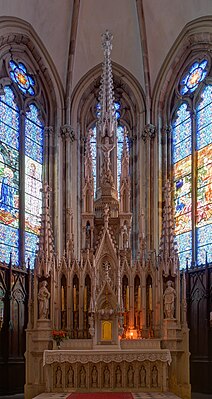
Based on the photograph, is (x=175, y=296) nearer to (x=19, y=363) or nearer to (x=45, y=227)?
(x=45, y=227)

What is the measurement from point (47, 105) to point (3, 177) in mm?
3898

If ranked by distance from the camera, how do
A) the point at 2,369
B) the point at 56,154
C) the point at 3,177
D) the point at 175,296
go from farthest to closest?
1. the point at 56,154
2. the point at 3,177
3. the point at 2,369
4. the point at 175,296

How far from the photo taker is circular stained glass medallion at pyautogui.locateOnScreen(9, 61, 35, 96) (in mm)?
22844

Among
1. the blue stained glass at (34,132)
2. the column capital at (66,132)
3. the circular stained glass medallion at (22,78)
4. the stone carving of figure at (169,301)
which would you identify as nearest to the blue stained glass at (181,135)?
the column capital at (66,132)

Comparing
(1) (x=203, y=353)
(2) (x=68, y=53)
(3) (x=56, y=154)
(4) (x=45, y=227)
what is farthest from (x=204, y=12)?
(1) (x=203, y=353)

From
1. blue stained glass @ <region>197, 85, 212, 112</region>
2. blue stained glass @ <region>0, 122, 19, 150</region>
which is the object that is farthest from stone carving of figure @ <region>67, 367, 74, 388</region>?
blue stained glass @ <region>197, 85, 212, 112</region>

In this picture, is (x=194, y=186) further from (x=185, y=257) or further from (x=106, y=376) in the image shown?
(x=106, y=376)

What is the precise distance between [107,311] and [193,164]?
7.17 metres

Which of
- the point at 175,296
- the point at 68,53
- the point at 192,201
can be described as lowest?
the point at 175,296

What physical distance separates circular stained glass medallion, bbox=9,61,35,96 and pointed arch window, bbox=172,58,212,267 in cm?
483

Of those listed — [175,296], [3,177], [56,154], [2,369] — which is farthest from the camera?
[56,154]

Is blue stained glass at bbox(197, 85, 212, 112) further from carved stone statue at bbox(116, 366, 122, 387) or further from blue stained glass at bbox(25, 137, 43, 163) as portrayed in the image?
carved stone statue at bbox(116, 366, 122, 387)

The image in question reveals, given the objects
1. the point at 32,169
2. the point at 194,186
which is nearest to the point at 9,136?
the point at 32,169

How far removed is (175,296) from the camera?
57.9ft
